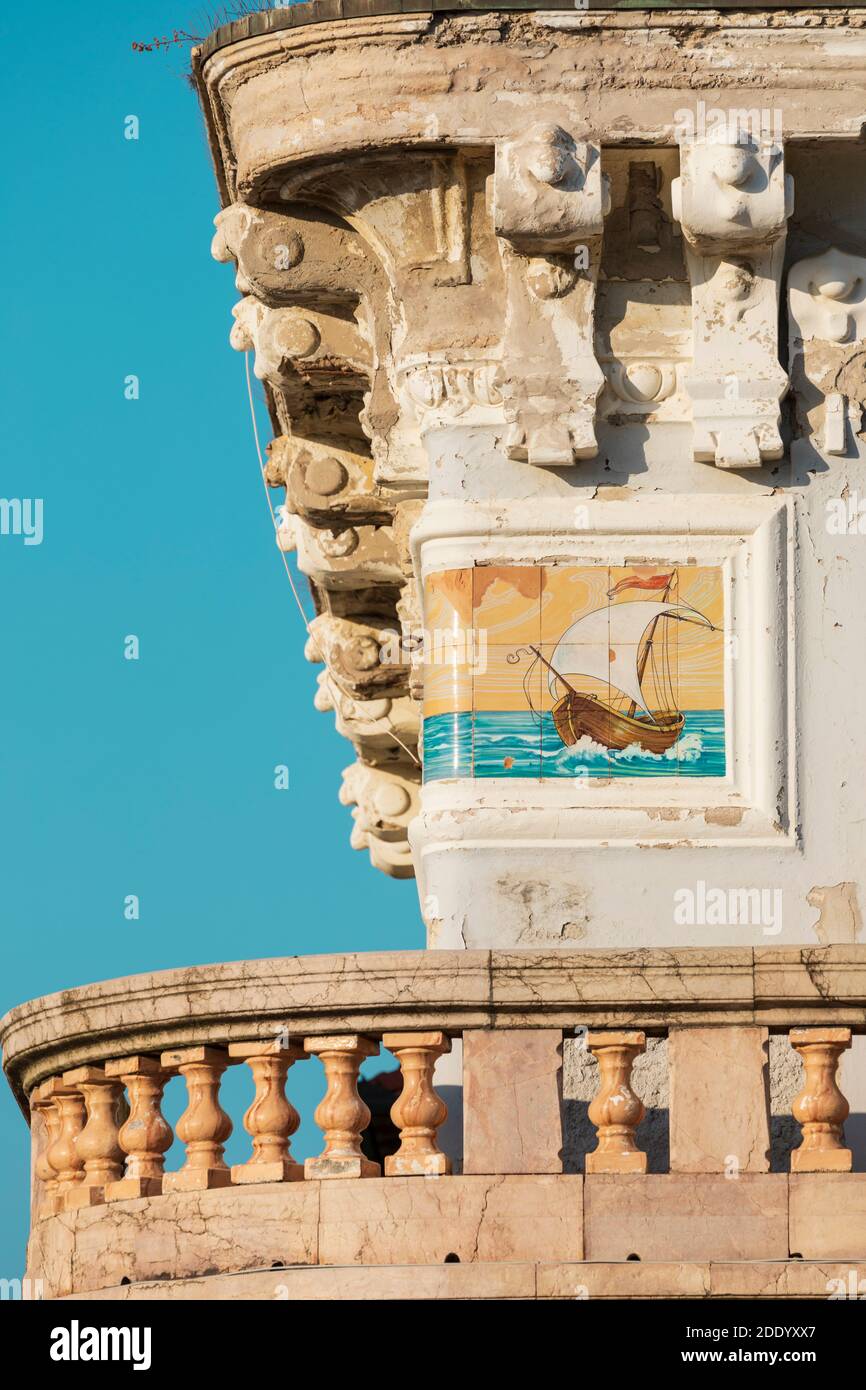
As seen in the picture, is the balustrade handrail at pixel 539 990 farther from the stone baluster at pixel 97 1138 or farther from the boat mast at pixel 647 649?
the boat mast at pixel 647 649

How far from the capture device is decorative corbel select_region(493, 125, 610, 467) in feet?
44.4

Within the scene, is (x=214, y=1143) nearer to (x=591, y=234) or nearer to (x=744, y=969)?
(x=744, y=969)

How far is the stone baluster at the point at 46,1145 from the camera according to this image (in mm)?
11906

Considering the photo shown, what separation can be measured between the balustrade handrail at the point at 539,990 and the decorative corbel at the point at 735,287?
143 inches

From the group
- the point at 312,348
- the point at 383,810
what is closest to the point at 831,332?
the point at 312,348

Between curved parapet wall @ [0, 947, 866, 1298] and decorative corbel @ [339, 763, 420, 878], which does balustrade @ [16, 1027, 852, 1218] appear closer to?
curved parapet wall @ [0, 947, 866, 1298]

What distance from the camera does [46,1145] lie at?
1216 cm

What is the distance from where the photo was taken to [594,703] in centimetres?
1364

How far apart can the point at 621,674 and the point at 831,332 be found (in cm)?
190

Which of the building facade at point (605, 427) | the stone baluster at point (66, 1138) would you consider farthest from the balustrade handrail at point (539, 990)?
the building facade at point (605, 427)

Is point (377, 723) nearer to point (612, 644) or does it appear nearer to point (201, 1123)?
point (612, 644)

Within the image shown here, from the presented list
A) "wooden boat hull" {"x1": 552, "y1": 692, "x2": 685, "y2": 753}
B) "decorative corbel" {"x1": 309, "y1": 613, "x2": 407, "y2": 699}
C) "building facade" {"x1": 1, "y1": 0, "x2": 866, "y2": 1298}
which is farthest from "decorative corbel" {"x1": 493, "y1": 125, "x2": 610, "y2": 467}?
"decorative corbel" {"x1": 309, "y1": 613, "x2": 407, "y2": 699}
